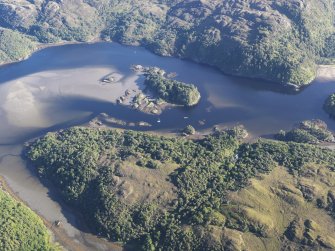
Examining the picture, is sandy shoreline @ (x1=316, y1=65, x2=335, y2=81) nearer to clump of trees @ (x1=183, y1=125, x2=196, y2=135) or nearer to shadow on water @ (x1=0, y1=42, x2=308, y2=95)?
shadow on water @ (x1=0, y1=42, x2=308, y2=95)

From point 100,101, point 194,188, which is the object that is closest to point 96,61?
point 100,101

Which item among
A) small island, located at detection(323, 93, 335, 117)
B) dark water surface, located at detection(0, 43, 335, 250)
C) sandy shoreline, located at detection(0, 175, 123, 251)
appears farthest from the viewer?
small island, located at detection(323, 93, 335, 117)

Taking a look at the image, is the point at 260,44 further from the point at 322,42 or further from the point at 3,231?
the point at 3,231

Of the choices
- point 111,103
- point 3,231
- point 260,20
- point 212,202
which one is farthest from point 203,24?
point 3,231

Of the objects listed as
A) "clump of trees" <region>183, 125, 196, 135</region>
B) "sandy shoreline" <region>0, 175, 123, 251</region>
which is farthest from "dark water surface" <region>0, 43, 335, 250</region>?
"sandy shoreline" <region>0, 175, 123, 251</region>

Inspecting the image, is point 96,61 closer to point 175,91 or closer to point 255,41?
point 175,91

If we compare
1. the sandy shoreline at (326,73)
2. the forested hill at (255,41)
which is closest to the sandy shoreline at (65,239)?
the forested hill at (255,41)
